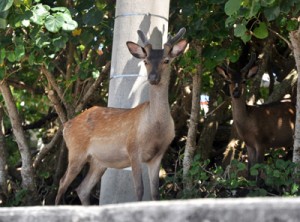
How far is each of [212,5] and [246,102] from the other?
3.01 metres

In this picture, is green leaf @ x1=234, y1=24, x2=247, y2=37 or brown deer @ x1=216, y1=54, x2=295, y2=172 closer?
green leaf @ x1=234, y1=24, x2=247, y2=37

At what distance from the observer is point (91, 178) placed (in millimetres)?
9531

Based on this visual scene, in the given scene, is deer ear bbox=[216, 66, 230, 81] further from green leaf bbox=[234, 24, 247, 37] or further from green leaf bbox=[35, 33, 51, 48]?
green leaf bbox=[234, 24, 247, 37]

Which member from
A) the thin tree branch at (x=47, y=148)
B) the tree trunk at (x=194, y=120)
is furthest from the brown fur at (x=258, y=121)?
the thin tree branch at (x=47, y=148)

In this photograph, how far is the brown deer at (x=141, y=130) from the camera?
8102 millimetres

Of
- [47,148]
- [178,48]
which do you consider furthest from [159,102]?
[47,148]

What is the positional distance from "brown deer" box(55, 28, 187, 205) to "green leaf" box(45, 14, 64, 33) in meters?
0.83

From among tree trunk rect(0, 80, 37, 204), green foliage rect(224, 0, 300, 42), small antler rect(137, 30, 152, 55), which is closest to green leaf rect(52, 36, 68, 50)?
small antler rect(137, 30, 152, 55)

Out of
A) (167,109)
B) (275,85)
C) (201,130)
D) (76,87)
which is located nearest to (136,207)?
(167,109)

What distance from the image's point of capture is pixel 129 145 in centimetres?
829

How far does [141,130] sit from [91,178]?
1.59 meters

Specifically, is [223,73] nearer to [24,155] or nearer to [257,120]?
[257,120]

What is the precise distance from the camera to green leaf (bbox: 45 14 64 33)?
8531mm

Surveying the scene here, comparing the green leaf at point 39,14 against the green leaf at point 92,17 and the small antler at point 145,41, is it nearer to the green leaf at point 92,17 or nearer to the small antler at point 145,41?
the green leaf at point 92,17
